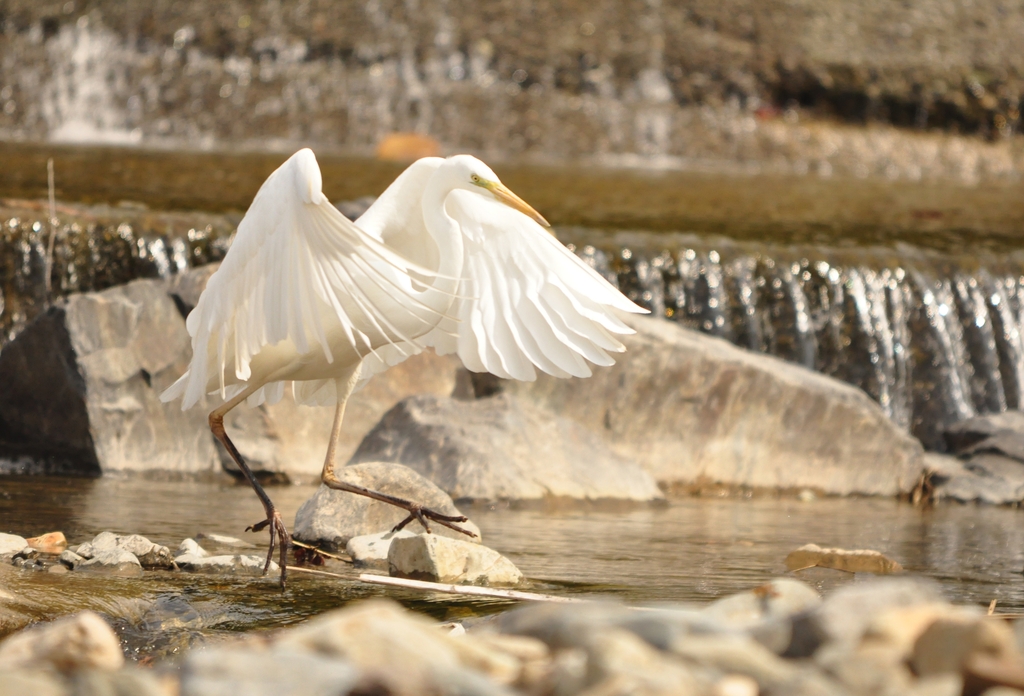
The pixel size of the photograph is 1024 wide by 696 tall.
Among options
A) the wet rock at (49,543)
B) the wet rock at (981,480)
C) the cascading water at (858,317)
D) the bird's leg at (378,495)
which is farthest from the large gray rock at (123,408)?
the wet rock at (981,480)

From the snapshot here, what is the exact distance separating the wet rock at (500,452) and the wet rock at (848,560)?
1.76 m

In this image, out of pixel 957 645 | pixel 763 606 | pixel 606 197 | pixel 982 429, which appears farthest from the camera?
pixel 606 197

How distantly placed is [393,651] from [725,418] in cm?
519

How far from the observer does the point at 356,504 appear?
4797mm

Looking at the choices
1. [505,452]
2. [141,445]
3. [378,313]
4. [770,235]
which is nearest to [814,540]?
[505,452]

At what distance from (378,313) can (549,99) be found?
11.0 m

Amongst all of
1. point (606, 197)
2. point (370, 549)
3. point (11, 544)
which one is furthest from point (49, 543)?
point (606, 197)

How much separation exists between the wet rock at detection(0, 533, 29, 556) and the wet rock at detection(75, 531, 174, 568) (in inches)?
7.7

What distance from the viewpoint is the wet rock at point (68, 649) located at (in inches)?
87.2

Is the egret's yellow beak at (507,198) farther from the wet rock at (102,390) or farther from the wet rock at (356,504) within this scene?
the wet rock at (102,390)

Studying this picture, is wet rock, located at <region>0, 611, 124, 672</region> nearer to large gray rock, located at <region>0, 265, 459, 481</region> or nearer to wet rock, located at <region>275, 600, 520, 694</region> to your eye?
wet rock, located at <region>275, 600, 520, 694</region>

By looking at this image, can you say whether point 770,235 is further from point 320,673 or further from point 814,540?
point 320,673

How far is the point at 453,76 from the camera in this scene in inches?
568

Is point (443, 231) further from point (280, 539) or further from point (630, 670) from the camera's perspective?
point (630, 670)
